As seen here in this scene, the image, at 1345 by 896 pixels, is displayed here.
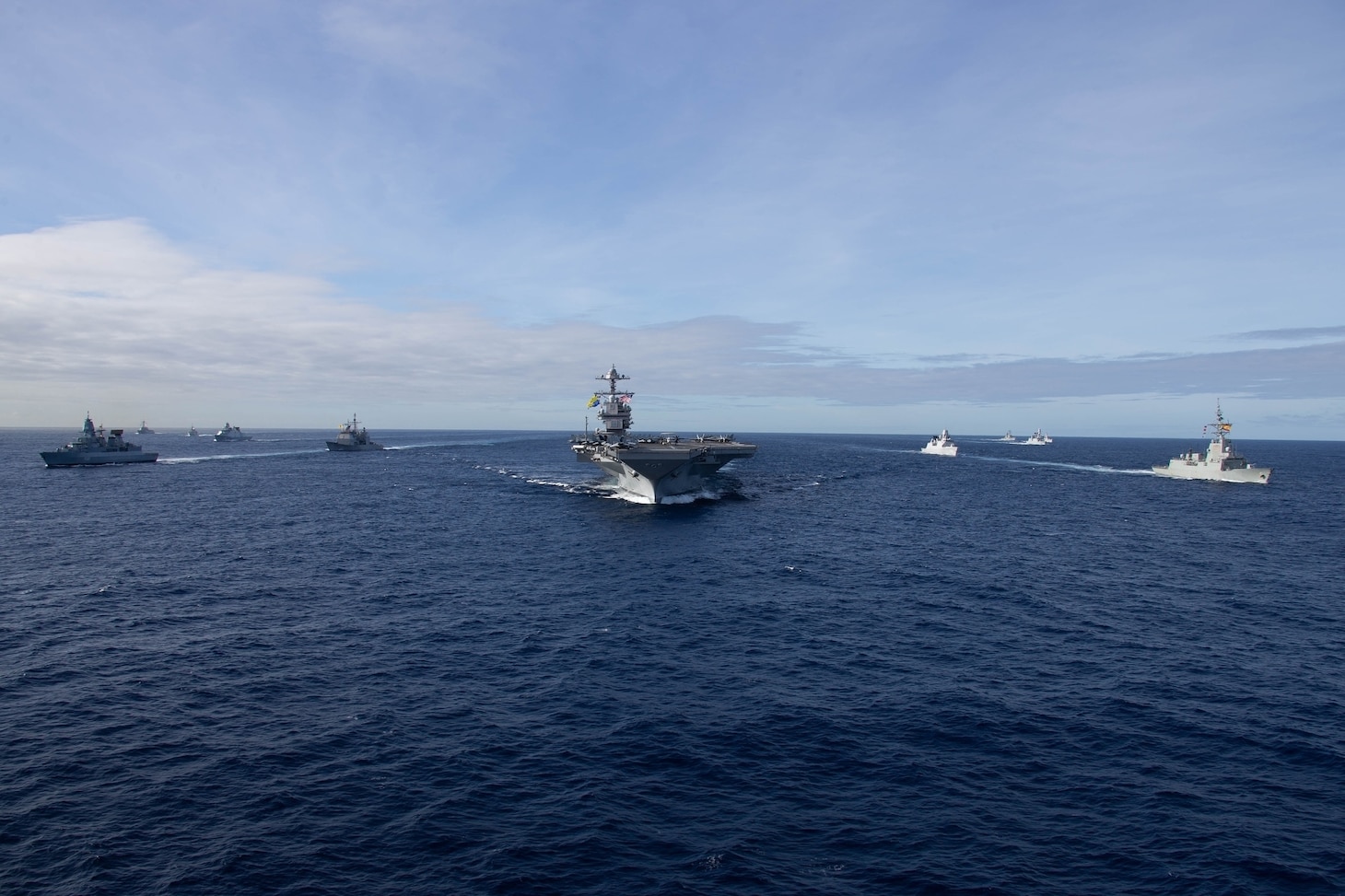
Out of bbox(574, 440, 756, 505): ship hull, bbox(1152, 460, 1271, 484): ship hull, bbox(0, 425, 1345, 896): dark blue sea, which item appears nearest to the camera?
bbox(0, 425, 1345, 896): dark blue sea

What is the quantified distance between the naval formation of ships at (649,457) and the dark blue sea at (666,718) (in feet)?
92.0

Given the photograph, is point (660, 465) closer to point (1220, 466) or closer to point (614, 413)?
point (614, 413)

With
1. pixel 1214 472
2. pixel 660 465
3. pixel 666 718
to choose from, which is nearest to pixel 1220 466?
pixel 1214 472

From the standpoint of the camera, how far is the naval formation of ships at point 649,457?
93812 millimetres

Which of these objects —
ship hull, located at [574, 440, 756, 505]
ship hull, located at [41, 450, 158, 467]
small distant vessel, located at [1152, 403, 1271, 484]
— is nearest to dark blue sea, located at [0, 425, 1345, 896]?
ship hull, located at [574, 440, 756, 505]

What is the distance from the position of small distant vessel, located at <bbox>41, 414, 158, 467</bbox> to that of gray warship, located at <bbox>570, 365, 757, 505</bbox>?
110m

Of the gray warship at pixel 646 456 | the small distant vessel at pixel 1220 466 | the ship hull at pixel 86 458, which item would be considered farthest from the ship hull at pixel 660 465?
the ship hull at pixel 86 458

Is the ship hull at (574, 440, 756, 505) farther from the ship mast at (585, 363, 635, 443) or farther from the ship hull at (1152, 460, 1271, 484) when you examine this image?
the ship hull at (1152, 460, 1271, 484)

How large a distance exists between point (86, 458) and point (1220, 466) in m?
223

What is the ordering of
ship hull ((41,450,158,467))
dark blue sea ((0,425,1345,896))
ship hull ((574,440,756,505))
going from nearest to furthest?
1. dark blue sea ((0,425,1345,896))
2. ship hull ((574,440,756,505))
3. ship hull ((41,450,158,467))

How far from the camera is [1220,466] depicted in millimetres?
133250

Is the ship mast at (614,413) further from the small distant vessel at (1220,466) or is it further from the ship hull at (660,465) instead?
the small distant vessel at (1220,466)

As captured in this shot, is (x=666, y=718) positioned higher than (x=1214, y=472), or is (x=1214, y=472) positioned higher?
(x=1214, y=472)

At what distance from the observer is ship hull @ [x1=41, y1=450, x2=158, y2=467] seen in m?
150
